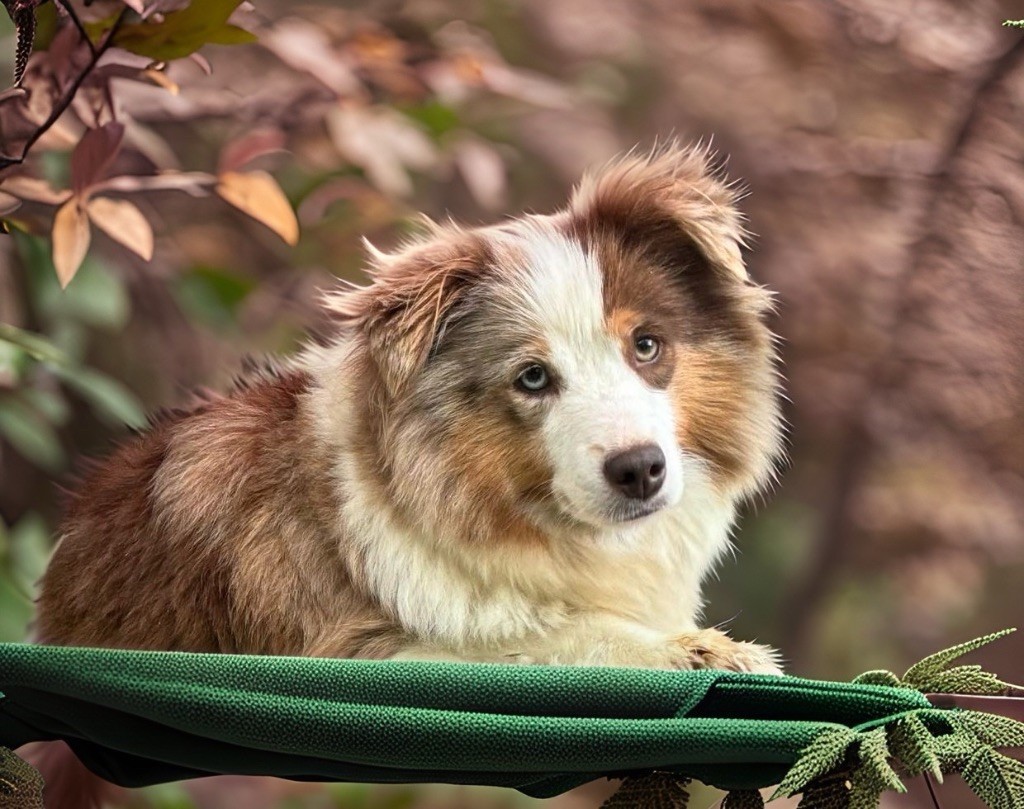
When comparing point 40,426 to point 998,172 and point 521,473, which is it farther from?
point 998,172

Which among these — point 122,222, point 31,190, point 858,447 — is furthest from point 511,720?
point 31,190

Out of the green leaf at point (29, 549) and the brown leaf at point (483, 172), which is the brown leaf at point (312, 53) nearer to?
the brown leaf at point (483, 172)

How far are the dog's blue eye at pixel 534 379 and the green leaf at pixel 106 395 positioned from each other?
58 cm

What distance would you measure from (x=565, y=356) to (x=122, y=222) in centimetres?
66

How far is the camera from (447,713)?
2.64 ft

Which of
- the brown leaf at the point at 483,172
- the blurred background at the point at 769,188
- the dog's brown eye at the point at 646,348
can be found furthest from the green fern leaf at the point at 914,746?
the brown leaf at the point at 483,172

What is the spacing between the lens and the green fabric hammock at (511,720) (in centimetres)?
75

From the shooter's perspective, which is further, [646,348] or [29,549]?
[29,549]

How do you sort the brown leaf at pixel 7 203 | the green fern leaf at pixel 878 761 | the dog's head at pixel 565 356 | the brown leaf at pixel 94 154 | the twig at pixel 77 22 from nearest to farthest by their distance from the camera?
the green fern leaf at pixel 878 761, the dog's head at pixel 565 356, the twig at pixel 77 22, the brown leaf at pixel 94 154, the brown leaf at pixel 7 203

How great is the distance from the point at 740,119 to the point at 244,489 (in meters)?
0.73

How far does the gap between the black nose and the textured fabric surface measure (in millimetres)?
154

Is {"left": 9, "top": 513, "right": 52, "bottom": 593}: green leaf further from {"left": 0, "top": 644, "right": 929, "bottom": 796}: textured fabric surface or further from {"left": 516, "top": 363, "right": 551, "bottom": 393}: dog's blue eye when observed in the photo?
{"left": 516, "top": 363, "right": 551, "bottom": 393}: dog's blue eye

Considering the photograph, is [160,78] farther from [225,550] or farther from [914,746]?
[914,746]

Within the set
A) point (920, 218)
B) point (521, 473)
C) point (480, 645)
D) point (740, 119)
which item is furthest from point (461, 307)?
point (920, 218)
